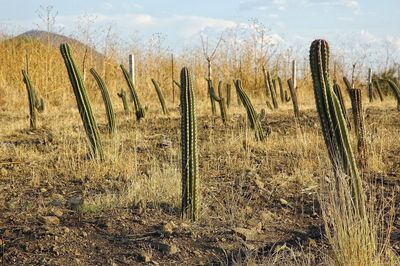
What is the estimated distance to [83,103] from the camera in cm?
680

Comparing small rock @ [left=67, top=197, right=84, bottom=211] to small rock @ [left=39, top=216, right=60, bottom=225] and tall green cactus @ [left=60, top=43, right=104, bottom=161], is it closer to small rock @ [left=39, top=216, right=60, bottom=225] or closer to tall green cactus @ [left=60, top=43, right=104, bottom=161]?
small rock @ [left=39, top=216, right=60, bottom=225]

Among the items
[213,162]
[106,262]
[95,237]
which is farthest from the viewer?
[213,162]

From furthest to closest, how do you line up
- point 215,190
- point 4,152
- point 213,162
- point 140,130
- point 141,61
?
1. point 141,61
2. point 140,130
3. point 4,152
4. point 213,162
5. point 215,190

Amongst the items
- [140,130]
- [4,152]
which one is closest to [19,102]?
[140,130]

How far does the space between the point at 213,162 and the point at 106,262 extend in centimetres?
337

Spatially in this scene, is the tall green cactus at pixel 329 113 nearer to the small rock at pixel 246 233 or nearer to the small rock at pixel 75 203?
the small rock at pixel 246 233

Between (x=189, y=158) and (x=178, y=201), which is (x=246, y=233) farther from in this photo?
(x=178, y=201)

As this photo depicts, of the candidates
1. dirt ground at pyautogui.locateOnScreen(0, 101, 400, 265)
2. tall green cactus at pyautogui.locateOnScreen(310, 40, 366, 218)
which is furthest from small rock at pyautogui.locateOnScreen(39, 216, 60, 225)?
tall green cactus at pyautogui.locateOnScreen(310, 40, 366, 218)

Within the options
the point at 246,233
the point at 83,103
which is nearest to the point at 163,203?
the point at 246,233

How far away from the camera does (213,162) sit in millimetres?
7023

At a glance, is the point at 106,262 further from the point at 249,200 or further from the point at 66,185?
the point at 66,185

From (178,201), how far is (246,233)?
0.87 m

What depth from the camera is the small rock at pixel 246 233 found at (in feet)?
13.9

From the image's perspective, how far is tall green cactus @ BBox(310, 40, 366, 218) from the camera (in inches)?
169
